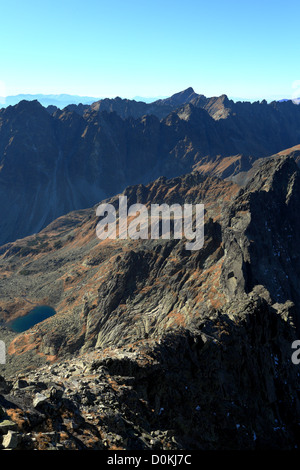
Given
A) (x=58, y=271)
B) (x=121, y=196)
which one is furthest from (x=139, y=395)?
(x=121, y=196)

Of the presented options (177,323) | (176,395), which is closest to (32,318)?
(177,323)

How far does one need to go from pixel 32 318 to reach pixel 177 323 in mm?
48639

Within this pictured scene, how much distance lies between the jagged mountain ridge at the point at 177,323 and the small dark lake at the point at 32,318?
9.71 feet

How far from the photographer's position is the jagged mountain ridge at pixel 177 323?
23.3 m

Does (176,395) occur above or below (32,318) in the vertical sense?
below

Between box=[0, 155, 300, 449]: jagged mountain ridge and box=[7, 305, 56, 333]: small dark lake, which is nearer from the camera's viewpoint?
box=[0, 155, 300, 449]: jagged mountain ridge

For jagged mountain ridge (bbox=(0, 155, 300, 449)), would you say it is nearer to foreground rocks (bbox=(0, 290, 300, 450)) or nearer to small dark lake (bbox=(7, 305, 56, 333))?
foreground rocks (bbox=(0, 290, 300, 450))

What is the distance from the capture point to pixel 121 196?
151500 mm

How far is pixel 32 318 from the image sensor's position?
96.2m

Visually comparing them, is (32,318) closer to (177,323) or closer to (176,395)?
(177,323)

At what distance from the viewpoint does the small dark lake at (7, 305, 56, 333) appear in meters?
93.1

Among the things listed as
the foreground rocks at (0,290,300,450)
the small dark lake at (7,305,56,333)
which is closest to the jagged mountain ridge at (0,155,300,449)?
the foreground rocks at (0,290,300,450)

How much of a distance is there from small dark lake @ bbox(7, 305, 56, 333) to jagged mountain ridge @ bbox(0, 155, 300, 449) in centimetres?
296
